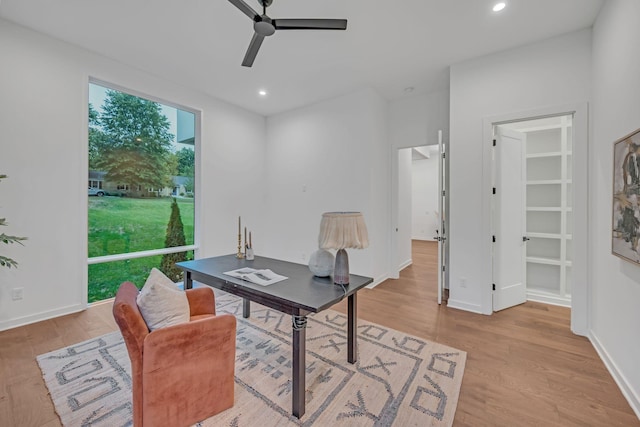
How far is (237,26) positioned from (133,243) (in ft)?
10.1

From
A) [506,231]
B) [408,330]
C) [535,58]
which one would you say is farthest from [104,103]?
[506,231]

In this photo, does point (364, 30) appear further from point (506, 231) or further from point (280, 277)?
point (506, 231)

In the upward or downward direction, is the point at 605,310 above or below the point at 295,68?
below

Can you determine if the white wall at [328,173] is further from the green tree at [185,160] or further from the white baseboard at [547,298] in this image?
the white baseboard at [547,298]

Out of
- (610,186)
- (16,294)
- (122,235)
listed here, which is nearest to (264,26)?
(610,186)

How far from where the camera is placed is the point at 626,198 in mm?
1848

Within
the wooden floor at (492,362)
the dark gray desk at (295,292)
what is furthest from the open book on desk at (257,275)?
the wooden floor at (492,362)

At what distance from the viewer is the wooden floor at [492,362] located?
1637mm

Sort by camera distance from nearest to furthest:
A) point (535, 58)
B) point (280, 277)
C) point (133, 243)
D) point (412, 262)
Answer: point (280, 277) → point (535, 58) → point (133, 243) → point (412, 262)

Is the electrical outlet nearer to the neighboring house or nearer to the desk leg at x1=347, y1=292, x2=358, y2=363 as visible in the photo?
the neighboring house

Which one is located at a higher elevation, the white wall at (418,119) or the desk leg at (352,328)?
the white wall at (418,119)

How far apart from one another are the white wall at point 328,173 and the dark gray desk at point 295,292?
6.46ft

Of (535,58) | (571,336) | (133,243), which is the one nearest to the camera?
(571,336)

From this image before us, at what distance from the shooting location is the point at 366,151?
406cm
